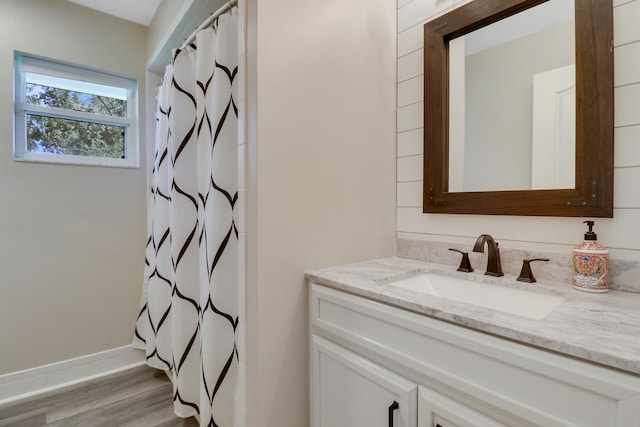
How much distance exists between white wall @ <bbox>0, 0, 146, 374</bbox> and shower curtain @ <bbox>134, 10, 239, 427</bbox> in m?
0.47

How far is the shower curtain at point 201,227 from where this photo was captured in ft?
4.08

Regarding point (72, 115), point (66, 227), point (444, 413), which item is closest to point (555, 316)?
point (444, 413)

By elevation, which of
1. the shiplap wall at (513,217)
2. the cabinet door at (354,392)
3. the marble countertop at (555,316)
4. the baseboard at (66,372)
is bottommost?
the baseboard at (66,372)

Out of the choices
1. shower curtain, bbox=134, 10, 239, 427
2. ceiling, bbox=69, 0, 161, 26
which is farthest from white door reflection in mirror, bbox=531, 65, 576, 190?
ceiling, bbox=69, 0, 161, 26

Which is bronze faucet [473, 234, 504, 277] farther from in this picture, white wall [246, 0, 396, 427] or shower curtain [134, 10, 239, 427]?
shower curtain [134, 10, 239, 427]

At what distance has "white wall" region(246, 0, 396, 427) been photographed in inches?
40.4

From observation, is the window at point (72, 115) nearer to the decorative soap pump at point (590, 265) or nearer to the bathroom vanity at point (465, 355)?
the bathroom vanity at point (465, 355)

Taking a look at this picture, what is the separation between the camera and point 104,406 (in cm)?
170

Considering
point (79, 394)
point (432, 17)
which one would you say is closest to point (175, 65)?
point (432, 17)

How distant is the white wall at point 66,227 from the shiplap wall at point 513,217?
191 centimetres

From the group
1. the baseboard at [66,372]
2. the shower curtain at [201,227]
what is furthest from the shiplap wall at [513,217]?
the baseboard at [66,372]

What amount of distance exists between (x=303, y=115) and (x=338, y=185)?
1.01ft

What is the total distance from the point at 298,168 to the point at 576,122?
932mm

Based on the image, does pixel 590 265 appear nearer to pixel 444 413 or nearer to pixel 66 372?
pixel 444 413
